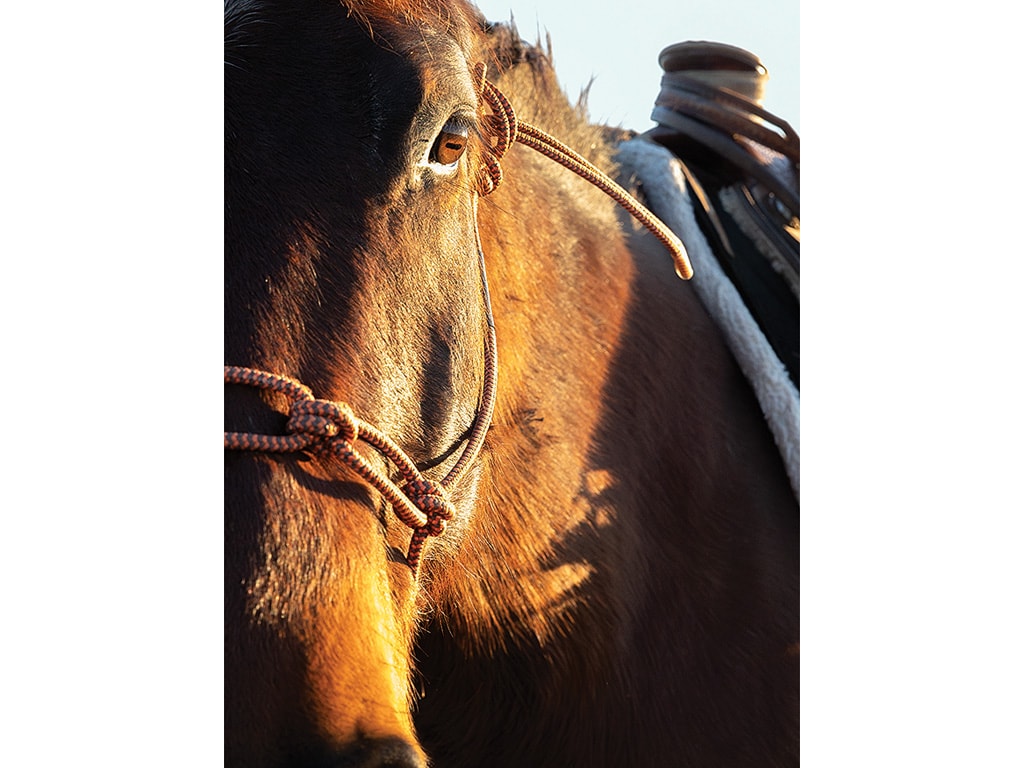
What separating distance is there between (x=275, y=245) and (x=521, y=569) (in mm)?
396

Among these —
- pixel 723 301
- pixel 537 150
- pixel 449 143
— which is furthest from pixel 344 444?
pixel 723 301

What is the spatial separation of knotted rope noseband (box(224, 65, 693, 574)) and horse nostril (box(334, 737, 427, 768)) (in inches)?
6.4

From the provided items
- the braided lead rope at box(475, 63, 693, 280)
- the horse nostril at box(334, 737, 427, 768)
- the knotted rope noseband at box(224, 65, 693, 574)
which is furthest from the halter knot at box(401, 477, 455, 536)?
the braided lead rope at box(475, 63, 693, 280)

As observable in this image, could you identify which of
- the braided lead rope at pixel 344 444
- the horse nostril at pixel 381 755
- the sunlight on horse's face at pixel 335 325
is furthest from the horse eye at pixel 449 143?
the horse nostril at pixel 381 755

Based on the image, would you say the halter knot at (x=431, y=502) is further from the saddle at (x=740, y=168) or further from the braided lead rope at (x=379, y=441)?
the saddle at (x=740, y=168)

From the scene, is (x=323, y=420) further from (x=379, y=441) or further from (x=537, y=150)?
(x=537, y=150)

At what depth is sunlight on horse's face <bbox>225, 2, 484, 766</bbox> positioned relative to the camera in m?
0.67

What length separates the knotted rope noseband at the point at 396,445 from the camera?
0.69 m

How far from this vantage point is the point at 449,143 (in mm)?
792

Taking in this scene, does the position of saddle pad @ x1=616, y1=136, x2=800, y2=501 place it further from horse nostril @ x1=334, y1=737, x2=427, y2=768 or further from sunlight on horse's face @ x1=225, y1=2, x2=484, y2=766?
horse nostril @ x1=334, y1=737, x2=427, y2=768
